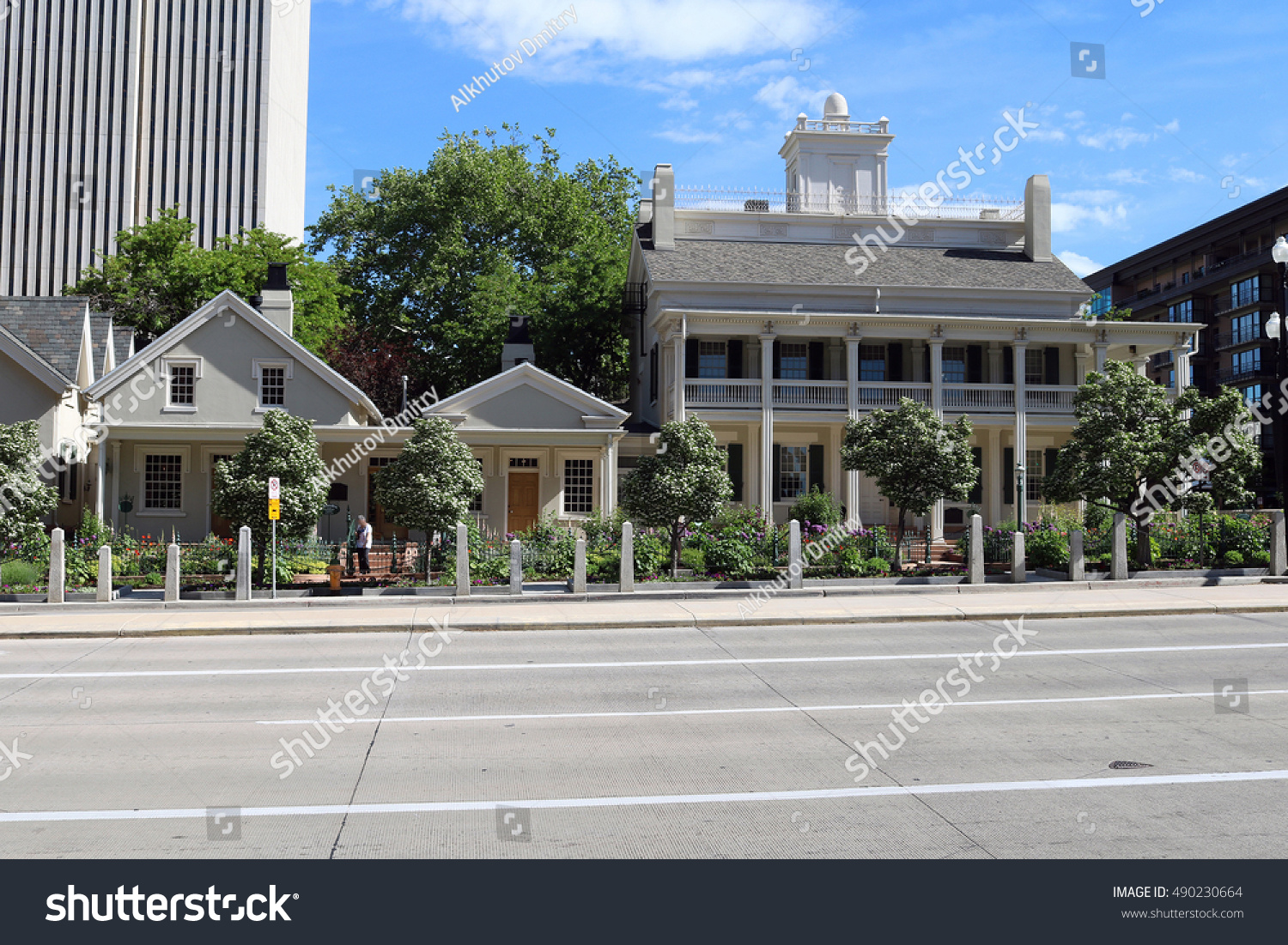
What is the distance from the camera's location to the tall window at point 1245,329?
66.4 metres

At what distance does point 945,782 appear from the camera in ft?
23.5

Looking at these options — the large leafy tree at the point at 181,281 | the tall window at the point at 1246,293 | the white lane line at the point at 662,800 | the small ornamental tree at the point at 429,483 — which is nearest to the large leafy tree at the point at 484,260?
the large leafy tree at the point at 181,281

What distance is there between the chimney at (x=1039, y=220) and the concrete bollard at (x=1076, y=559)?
703 inches

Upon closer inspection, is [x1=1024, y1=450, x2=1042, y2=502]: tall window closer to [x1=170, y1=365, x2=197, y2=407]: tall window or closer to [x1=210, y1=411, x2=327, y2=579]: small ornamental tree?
[x1=210, y1=411, x2=327, y2=579]: small ornamental tree

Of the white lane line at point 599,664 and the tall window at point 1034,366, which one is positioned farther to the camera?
the tall window at point 1034,366

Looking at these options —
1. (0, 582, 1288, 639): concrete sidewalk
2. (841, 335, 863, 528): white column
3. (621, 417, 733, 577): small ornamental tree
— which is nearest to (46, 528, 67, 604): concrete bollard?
(0, 582, 1288, 639): concrete sidewalk

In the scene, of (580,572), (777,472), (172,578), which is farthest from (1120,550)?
(172,578)

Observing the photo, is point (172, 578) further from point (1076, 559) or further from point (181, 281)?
point (181, 281)

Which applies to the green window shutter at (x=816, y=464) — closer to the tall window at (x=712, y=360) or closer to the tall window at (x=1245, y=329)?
the tall window at (x=712, y=360)

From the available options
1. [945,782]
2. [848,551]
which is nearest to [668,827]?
[945,782]

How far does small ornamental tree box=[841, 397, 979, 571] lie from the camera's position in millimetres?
22484

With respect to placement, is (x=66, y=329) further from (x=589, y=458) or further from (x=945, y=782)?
(x=945, y=782)

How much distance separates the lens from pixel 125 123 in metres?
79.1

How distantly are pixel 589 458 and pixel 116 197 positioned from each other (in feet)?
222
